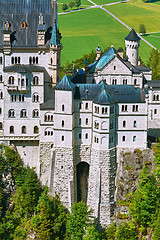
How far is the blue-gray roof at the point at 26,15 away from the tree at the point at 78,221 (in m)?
27.1

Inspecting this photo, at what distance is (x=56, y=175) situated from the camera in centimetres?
10381

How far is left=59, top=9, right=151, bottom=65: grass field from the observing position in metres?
177

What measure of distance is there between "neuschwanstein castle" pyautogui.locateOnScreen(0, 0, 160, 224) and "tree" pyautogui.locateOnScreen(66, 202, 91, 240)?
2358mm

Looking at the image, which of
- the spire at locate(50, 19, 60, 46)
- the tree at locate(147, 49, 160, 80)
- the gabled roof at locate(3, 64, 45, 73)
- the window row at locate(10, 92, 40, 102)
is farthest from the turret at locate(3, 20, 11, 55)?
the tree at locate(147, 49, 160, 80)

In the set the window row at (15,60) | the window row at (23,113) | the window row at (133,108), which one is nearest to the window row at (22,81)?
the window row at (15,60)

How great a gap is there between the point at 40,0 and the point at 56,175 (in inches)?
1105

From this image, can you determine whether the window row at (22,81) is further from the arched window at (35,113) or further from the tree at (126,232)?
the tree at (126,232)

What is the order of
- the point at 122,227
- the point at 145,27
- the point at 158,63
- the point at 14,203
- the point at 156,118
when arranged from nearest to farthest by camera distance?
the point at 122,227 < the point at 14,203 < the point at 156,118 < the point at 158,63 < the point at 145,27

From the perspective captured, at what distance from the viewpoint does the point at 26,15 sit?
111 metres

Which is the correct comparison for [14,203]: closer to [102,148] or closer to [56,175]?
[56,175]

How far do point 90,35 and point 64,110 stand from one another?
86.9 m

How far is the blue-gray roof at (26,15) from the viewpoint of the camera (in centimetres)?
11012

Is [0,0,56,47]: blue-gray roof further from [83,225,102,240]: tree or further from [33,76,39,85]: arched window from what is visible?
[83,225,102,240]: tree

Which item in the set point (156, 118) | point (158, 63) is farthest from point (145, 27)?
point (156, 118)
